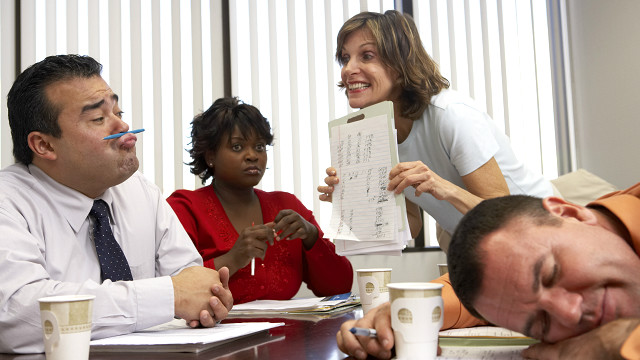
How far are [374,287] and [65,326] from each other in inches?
26.4

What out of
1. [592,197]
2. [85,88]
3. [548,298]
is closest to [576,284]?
[548,298]

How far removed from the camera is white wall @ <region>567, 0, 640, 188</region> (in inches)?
133

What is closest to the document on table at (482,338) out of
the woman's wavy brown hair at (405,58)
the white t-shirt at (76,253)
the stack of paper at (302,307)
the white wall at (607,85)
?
the stack of paper at (302,307)

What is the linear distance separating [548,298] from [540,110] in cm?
323

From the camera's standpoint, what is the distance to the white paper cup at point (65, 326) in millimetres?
831

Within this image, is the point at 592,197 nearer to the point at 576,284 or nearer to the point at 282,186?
the point at 282,186

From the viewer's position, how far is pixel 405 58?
184 cm

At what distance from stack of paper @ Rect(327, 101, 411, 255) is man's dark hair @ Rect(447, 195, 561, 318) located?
579mm

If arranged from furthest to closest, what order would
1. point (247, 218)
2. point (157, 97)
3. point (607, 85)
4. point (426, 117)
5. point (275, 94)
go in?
point (607, 85), point (275, 94), point (157, 97), point (247, 218), point (426, 117)

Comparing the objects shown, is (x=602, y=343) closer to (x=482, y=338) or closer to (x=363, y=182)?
(x=482, y=338)

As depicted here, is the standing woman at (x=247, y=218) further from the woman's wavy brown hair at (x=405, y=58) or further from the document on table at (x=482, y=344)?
the document on table at (x=482, y=344)

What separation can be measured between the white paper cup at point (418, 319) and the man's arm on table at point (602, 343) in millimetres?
158

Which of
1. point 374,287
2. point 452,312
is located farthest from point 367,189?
point 452,312

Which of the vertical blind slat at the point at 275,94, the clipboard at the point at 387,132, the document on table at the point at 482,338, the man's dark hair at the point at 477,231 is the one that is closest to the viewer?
the man's dark hair at the point at 477,231
